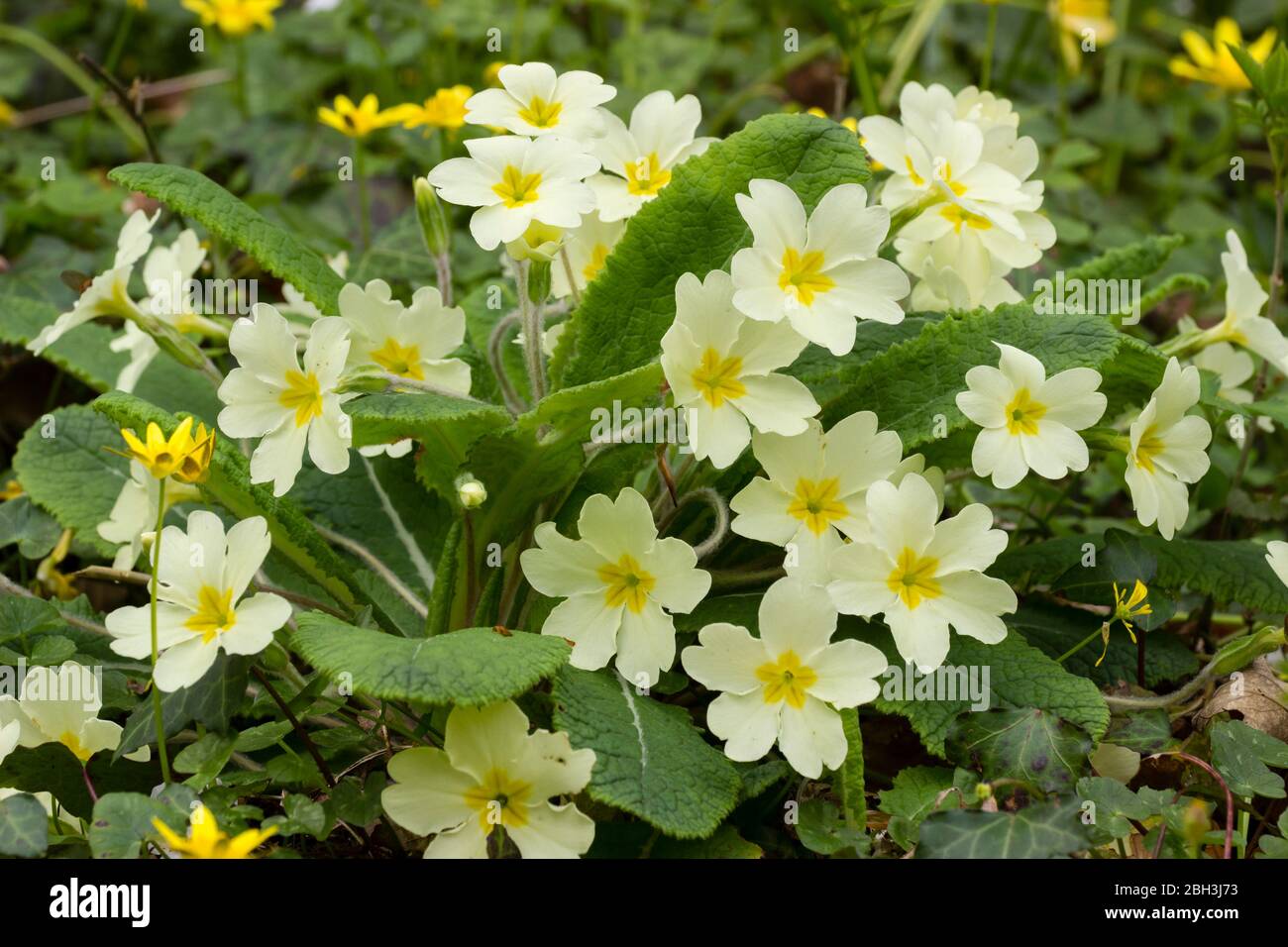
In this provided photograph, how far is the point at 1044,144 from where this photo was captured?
12.2 ft

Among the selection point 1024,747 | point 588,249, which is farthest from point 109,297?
point 1024,747

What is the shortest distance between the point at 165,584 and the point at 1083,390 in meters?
1.14

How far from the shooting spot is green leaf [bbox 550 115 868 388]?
72.1 inches

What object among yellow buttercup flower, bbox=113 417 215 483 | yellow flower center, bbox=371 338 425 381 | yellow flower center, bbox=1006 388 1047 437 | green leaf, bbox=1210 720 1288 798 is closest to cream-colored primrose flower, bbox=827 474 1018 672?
yellow flower center, bbox=1006 388 1047 437

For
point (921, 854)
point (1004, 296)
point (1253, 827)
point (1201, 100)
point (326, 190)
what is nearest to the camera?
point (921, 854)

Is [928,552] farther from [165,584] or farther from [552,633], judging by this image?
[165,584]

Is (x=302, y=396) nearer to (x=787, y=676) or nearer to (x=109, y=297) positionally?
(x=109, y=297)

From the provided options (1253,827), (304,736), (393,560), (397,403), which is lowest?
(1253,827)

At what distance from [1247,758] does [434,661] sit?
103cm

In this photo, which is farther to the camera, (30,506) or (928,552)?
(30,506)

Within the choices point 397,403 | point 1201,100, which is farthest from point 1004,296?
point 1201,100

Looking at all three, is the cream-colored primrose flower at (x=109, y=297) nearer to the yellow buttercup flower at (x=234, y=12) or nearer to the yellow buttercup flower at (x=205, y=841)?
the yellow buttercup flower at (x=205, y=841)

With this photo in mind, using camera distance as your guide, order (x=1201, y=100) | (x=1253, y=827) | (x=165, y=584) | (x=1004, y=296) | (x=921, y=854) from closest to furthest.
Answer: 1. (x=921, y=854)
2. (x=165, y=584)
3. (x=1253, y=827)
4. (x=1004, y=296)
5. (x=1201, y=100)

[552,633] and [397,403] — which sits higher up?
[397,403]
